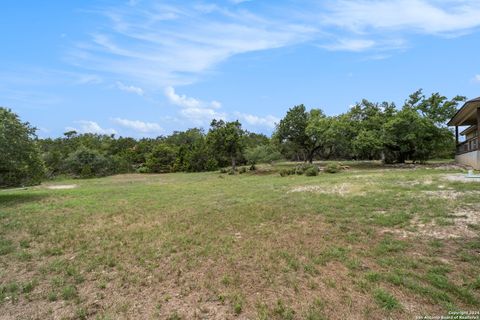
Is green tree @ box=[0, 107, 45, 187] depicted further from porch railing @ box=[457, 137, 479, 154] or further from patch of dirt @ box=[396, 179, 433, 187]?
porch railing @ box=[457, 137, 479, 154]

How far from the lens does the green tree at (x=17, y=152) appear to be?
40.3 feet

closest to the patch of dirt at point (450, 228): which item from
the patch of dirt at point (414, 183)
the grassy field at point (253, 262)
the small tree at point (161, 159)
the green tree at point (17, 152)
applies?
the grassy field at point (253, 262)

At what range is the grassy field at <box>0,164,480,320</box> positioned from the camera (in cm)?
366

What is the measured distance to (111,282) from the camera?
4.47 metres

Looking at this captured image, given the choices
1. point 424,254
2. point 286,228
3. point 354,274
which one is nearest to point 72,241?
point 286,228

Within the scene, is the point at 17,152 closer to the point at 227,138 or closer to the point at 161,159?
the point at 227,138

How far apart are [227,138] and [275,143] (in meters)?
7.33

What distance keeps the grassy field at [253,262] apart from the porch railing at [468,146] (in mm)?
12740

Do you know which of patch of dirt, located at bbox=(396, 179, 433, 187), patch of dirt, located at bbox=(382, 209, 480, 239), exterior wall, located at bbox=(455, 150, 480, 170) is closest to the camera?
patch of dirt, located at bbox=(382, 209, 480, 239)

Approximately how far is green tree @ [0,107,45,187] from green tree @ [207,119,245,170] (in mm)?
14483

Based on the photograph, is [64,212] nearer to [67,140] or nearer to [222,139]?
[222,139]

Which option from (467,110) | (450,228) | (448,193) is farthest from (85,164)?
(467,110)

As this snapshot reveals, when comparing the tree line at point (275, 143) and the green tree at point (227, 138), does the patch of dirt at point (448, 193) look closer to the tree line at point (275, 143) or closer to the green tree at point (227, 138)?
the tree line at point (275, 143)

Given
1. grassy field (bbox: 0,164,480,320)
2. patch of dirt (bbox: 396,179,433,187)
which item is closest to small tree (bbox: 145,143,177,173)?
grassy field (bbox: 0,164,480,320)
